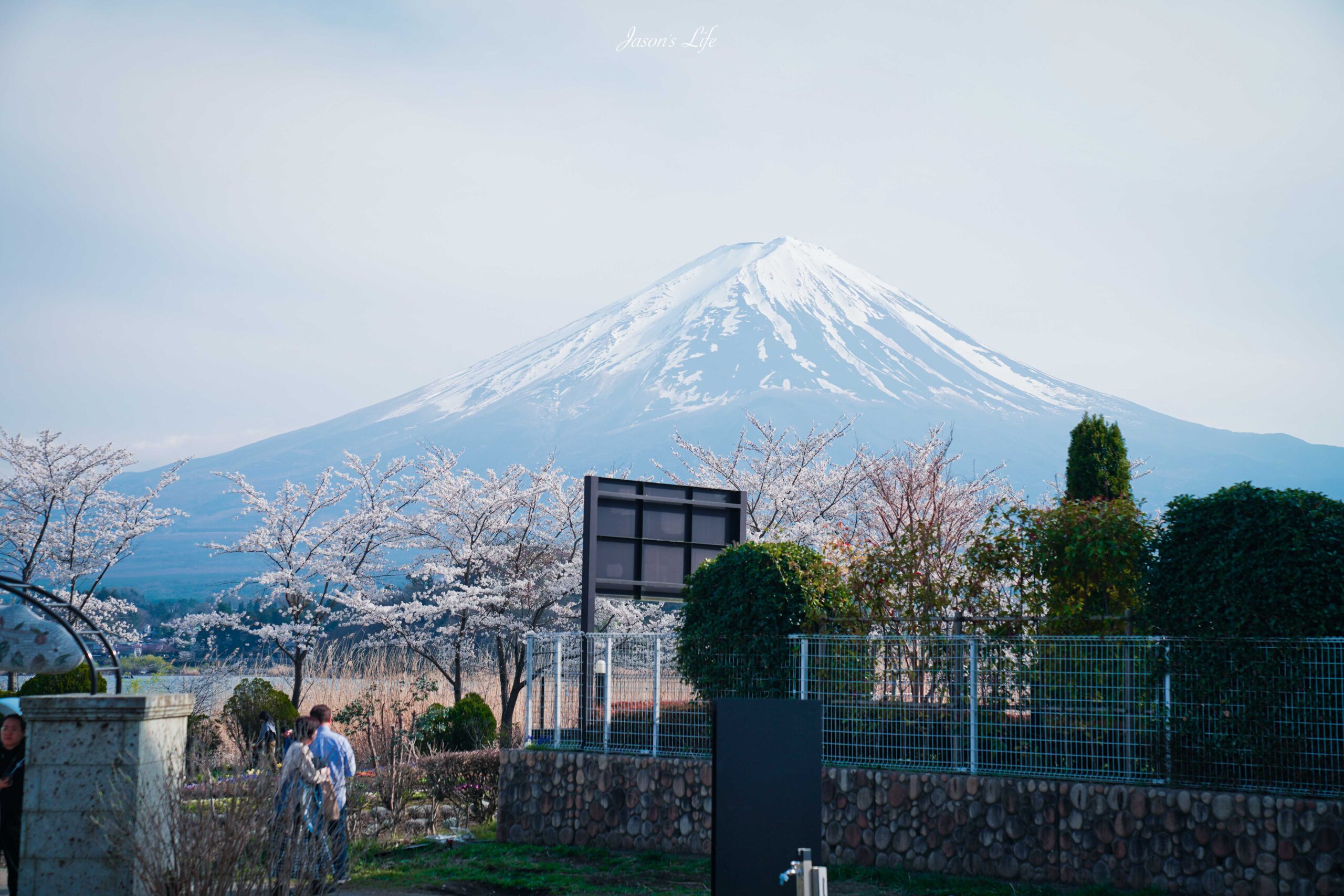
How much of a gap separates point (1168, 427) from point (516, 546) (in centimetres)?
15858

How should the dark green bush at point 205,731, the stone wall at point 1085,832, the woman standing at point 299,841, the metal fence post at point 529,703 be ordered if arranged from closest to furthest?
the woman standing at point 299,841 → the stone wall at point 1085,832 → the metal fence post at point 529,703 → the dark green bush at point 205,731

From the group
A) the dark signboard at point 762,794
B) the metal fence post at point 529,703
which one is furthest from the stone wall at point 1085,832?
the dark signboard at point 762,794

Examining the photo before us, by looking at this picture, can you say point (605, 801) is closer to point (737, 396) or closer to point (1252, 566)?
point (1252, 566)

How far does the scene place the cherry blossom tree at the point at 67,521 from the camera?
91.9ft

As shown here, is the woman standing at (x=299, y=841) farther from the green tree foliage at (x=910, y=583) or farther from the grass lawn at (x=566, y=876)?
the green tree foliage at (x=910, y=583)

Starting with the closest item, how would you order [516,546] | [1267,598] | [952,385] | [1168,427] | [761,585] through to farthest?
[1267,598]
[761,585]
[516,546]
[952,385]
[1168,427]

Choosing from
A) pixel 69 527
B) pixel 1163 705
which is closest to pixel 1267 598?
pixel 1163 705

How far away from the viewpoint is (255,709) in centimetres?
2042

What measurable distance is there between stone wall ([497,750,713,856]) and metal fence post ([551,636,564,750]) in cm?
22

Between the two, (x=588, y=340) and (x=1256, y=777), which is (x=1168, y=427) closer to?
(x=588, y=340)

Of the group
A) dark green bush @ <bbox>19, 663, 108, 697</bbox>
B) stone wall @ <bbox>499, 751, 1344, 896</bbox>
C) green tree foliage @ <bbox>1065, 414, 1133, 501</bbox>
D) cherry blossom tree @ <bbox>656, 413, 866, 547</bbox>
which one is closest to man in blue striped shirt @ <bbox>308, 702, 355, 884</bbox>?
stone wall @ <bbox>499, 751, 1344, 896</bbox>

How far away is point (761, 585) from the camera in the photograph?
12750mm

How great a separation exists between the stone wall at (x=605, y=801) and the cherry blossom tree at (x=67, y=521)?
57.4 ft

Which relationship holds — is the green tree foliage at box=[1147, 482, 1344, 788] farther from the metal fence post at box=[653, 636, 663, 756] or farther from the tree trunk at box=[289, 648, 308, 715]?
the tree trunk at box=[289, 648, 308, 715]
